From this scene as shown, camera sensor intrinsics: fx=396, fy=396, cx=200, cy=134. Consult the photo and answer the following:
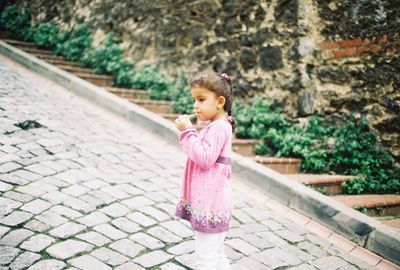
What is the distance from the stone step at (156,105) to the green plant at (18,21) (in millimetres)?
4573

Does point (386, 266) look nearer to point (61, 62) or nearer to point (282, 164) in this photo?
point (282, 164)

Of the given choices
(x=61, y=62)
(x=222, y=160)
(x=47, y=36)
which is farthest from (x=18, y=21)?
(x=222, y=160)

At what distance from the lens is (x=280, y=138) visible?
17.1ft

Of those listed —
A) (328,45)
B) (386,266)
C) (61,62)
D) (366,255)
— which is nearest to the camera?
(386,266)

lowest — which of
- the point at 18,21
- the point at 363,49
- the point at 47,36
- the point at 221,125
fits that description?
the point at 221,125

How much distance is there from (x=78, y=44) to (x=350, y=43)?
5.86 meters

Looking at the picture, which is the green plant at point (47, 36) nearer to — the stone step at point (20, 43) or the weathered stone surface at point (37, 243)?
the stone step at point (20, 43)

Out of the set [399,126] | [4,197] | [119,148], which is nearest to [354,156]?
[399,126]

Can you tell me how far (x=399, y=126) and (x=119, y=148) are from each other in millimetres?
3257

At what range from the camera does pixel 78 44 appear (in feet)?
28.1

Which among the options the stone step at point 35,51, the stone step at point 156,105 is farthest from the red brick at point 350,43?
the stone step at point 35,51

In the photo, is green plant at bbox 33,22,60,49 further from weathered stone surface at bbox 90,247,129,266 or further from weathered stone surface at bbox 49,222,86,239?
weathered stone surface at bbox 90,247,129,266

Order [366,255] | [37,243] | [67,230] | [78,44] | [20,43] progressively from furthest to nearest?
[20,43] → [78,44] → [366,255] → [67,230] → [37,243]

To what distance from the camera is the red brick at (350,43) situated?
4.82 meters
